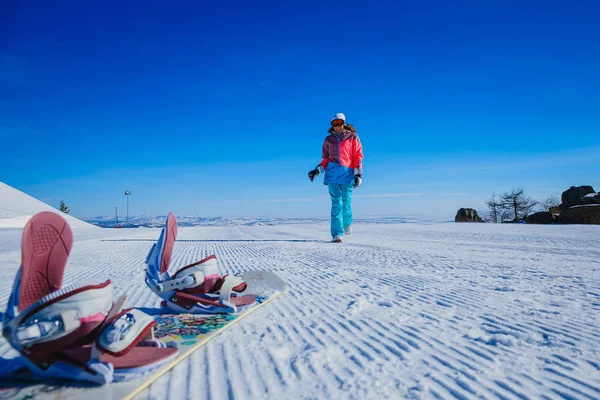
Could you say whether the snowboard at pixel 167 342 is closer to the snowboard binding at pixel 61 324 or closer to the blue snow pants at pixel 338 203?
the snowboard binding at pixel 61 324

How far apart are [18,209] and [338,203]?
22418 mm

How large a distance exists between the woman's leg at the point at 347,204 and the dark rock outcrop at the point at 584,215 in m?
14.9

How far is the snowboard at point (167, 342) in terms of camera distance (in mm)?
1215

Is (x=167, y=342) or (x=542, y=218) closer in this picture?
(x=167, y=342)

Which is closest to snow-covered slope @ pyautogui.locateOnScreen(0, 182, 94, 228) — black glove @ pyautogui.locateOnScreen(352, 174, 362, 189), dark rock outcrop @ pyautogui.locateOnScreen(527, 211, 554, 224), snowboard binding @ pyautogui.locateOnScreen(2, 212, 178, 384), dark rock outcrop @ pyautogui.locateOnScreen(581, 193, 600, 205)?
black glove @ pyautogui.locateOnScreen(352, 174, 362, 189)

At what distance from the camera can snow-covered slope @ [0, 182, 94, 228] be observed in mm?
18109

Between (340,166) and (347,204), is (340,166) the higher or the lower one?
the higher one

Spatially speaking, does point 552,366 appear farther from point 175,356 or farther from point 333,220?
point 333,220

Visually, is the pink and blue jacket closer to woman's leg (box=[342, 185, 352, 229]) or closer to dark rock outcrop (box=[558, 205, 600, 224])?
woman's leg (box=[342, 185, 352, 229])

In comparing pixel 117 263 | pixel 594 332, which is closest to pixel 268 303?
pixel 594 332

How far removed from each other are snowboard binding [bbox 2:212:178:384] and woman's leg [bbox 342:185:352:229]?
6373mm

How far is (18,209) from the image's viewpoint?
2091 cm

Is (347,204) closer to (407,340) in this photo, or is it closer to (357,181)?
(357,181)

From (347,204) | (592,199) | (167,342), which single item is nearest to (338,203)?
(347,204)
